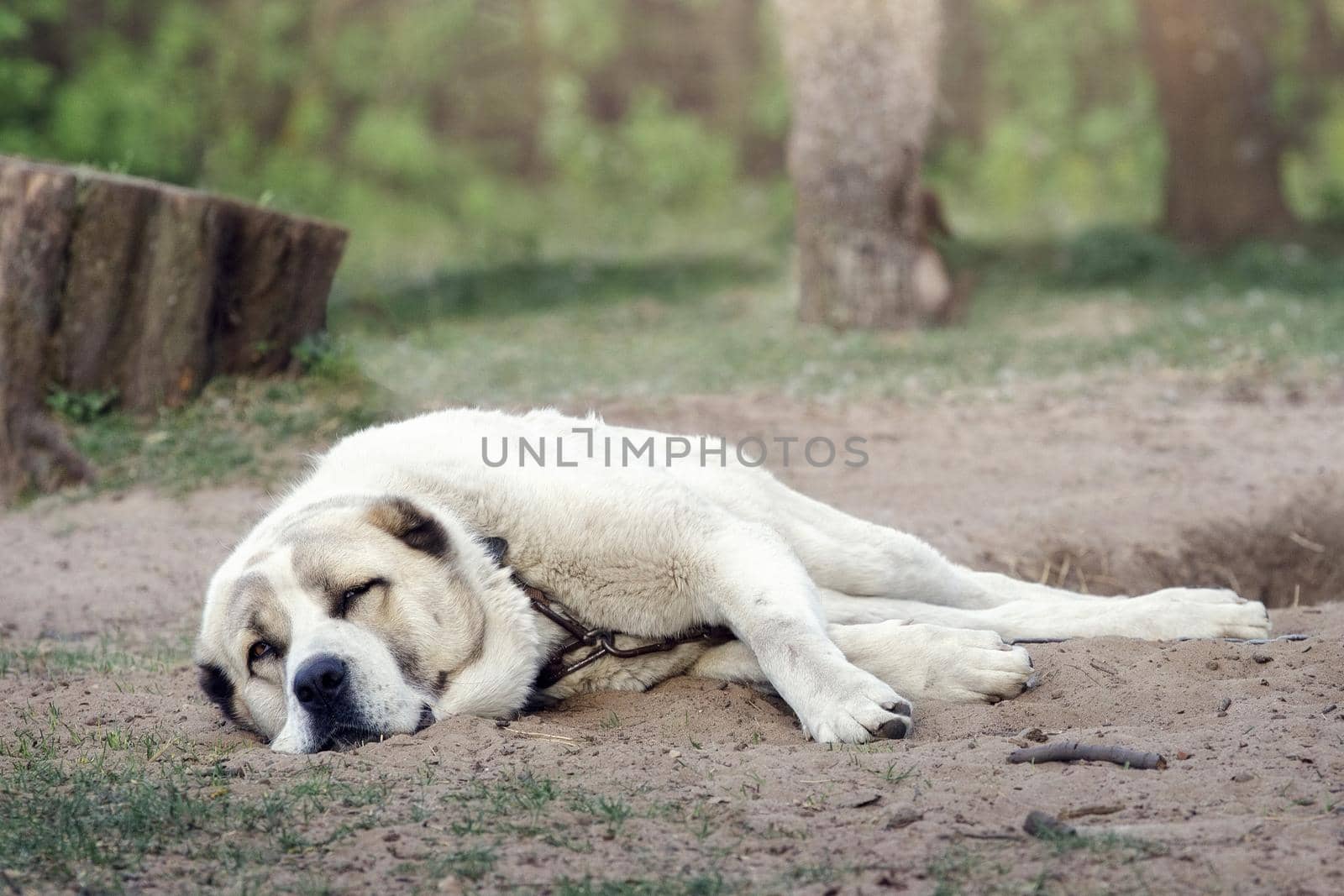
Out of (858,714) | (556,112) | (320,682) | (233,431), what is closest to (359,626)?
(320,682)

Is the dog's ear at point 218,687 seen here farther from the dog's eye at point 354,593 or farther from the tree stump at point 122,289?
the tree stump at point 122,289

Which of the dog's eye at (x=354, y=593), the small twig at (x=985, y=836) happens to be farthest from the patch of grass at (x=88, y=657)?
the small twig at (x=985, y=836)

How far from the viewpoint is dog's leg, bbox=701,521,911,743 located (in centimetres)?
310

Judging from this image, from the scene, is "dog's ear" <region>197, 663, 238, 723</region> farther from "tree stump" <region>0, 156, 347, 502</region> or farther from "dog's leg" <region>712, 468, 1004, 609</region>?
A: "tree stump" <region>0, 156, 347, 502</region>

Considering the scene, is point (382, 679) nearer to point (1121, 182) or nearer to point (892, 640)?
point (892, 640)

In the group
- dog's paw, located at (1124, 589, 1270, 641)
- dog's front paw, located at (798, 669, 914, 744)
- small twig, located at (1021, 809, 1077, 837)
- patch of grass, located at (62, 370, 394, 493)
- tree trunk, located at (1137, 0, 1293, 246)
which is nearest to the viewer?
small twig, located at (1021, 809, 1077, 837)

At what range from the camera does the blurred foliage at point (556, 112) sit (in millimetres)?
15094

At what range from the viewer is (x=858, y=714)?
3.10 metres

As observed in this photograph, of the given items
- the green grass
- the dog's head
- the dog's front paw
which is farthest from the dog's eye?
the green grass

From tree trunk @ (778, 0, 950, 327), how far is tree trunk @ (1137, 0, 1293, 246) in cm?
297

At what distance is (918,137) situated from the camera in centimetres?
948

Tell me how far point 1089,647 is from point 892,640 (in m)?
0.56

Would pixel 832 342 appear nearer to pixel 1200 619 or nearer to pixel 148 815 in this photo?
pixel 1200 619

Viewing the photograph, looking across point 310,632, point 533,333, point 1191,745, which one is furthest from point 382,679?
point 533,333
